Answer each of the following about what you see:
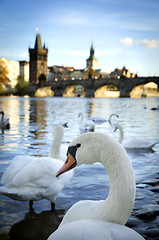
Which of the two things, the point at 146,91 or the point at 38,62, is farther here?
the point at 38,62

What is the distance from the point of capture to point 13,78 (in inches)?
3600

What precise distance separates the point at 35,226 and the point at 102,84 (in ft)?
225

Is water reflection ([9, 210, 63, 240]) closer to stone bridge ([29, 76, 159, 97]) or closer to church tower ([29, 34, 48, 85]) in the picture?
stone bridge ([29, 76, 159, 97])

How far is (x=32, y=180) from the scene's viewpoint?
105 inches

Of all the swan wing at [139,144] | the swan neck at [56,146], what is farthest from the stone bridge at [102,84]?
the swan neck at [56,146]

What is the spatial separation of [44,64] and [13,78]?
11.7m

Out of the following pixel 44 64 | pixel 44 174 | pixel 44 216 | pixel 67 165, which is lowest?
pixel 44 216

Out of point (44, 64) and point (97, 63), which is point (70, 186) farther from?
point (97, 63)

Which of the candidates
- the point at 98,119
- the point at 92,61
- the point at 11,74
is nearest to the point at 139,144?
the point at 98,119

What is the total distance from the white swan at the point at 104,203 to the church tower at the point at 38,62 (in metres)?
89.3

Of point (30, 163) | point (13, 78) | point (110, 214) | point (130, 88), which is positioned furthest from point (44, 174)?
point (13, 78)

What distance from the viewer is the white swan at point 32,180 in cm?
260

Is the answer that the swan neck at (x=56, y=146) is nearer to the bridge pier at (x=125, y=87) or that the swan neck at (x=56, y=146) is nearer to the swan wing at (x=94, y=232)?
the swan wing at (x=94, y=232)

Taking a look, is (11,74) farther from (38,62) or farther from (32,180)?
(32,180)
